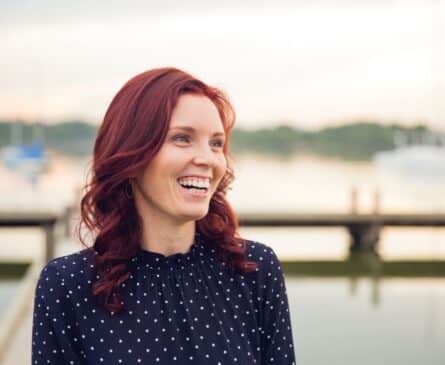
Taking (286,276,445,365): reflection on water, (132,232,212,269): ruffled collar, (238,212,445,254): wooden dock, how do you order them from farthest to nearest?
1. (238,212,445,254): wooden dock
2. (286,276,445,365): reflection on water
3. (132,232,212,269): ruffled collar

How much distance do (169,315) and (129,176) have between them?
27 cm

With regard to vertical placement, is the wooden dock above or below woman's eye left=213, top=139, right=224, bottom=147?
below

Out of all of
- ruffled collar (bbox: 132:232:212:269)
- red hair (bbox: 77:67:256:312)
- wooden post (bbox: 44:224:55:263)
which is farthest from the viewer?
wooden post (bbox: 44:224:55:263)

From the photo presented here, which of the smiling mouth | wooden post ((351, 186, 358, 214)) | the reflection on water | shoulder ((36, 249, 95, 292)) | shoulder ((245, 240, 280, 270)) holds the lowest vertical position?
the reflection on water

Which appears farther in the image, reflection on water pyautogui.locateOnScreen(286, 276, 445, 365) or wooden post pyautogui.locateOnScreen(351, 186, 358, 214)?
wooden post pyautogui.locateOnScreen(351, 186, 358, 214)

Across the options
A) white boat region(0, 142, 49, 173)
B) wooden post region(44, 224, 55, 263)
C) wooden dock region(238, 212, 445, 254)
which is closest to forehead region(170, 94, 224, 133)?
wooden post region(44, 224, 55, 263)

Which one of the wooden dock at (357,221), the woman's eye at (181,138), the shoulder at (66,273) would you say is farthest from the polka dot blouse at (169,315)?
the wooden dock at (357,221)

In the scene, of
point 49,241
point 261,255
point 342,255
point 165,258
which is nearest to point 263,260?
point 261,255

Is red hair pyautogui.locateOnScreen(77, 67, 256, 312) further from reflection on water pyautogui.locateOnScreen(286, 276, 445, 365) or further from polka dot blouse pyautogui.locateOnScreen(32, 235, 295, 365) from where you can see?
reflection on water pyautogui.locateOnScreen(286, 276, 445, 365)

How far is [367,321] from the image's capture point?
32.0 feet

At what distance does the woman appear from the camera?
54.0 inches

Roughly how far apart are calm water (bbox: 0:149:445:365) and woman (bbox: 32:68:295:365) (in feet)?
0.73

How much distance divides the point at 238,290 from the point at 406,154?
20.2 m

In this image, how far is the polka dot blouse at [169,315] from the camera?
1380 millimetres
